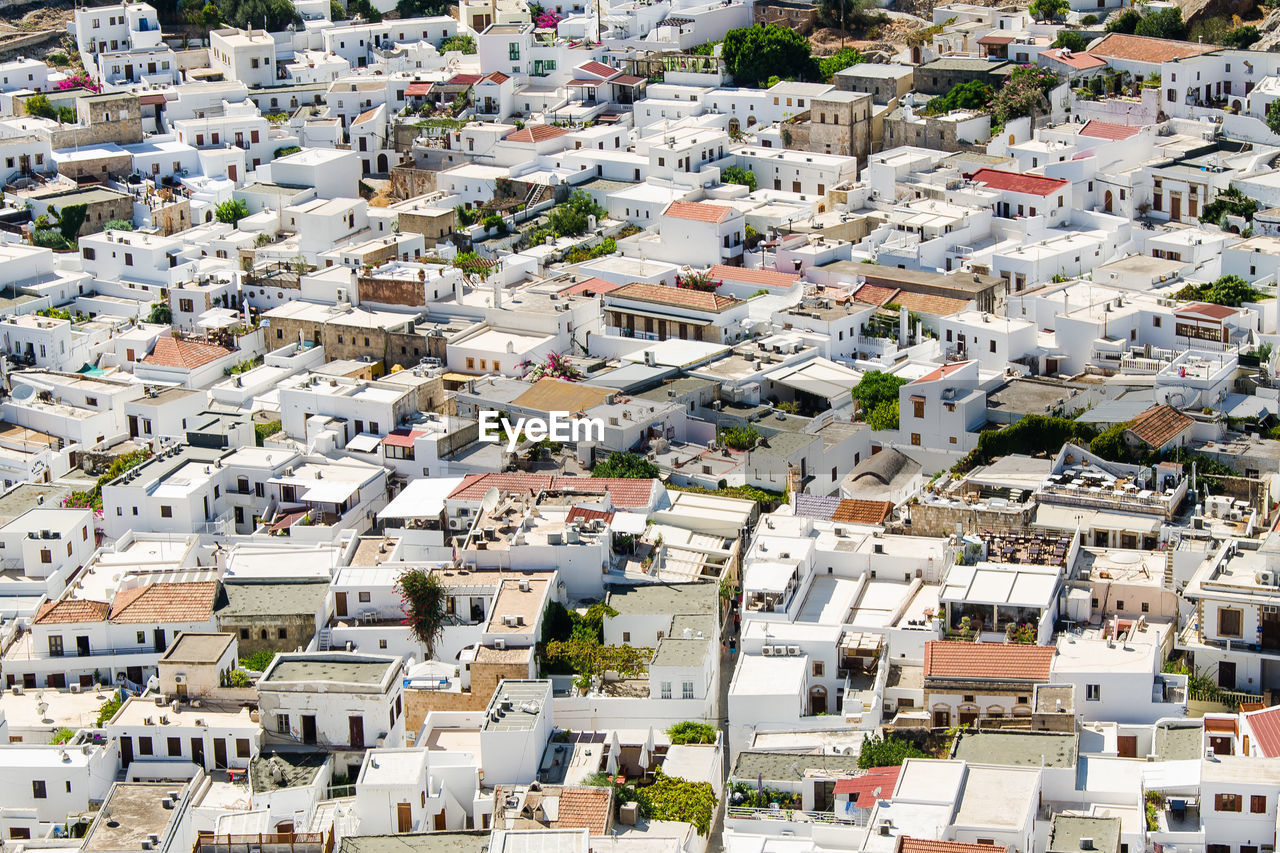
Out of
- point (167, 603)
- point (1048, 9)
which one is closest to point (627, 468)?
point (167, 603)

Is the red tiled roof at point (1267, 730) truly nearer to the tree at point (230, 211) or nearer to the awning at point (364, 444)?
the awning at point (364, 444)

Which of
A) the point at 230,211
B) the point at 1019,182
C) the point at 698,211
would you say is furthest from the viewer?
the point at 230,211

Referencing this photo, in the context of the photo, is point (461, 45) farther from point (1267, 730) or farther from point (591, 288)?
point (1267, 730)

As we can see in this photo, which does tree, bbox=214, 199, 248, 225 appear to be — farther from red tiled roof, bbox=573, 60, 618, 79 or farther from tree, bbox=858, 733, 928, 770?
tree, bbox=858, 733, 928, 770

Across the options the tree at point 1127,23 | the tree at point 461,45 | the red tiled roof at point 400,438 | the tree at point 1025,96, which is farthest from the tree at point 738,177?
the red tiled roof at point 400,438

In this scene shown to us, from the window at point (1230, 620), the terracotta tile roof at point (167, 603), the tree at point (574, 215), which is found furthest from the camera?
the tree at point (574, 215)

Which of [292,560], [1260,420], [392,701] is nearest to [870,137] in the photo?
[1260,420]
